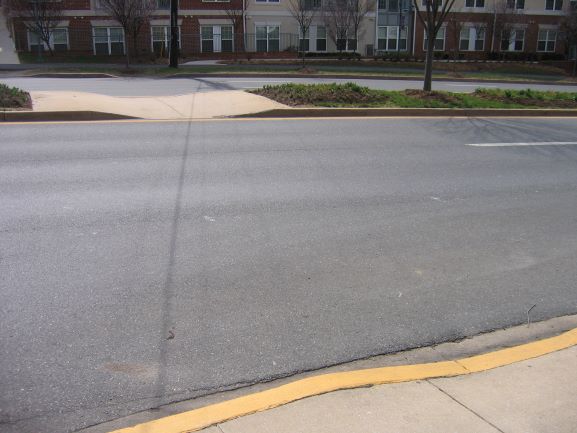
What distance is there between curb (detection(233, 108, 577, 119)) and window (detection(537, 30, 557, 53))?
3407 cm

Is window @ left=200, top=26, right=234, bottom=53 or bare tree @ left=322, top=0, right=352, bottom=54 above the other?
bare tree @ left=322, top=0, right=352, bottom=54

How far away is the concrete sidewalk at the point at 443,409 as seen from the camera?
10.4ft

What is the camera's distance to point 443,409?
3.37 meters

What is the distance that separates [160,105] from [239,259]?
869cm

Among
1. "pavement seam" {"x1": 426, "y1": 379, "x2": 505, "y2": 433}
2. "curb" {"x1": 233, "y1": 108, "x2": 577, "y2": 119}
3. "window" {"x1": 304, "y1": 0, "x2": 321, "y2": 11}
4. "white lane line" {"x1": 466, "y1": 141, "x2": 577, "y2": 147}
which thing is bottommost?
"pavement seam" {"x1": 426, "y1": 379, "x2": 505, "y2": 433}

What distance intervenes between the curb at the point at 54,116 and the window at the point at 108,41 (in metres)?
30.7

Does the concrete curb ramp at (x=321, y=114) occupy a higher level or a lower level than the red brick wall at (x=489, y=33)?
lower

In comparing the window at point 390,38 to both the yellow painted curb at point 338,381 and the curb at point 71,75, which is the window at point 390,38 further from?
the yellow painted curb at point 338,381

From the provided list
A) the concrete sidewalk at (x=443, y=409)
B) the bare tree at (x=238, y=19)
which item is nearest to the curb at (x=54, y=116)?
the concrete sidewalk at (x=443, y=409)

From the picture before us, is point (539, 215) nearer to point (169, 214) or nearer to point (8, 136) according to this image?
point (169, 214)

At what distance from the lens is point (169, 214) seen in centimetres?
653

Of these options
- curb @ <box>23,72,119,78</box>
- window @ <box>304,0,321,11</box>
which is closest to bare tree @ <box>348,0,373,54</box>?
window @ <box>304,0,321,11</box>

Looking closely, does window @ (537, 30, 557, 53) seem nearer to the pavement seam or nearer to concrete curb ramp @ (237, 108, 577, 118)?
concrete curb ramp @ (237, 108, 577, 118)

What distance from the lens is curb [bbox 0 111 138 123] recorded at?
11.1 m
